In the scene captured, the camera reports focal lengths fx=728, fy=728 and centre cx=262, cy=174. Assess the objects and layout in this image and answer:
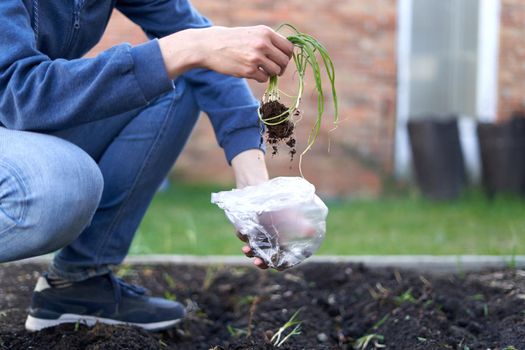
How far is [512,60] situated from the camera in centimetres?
637

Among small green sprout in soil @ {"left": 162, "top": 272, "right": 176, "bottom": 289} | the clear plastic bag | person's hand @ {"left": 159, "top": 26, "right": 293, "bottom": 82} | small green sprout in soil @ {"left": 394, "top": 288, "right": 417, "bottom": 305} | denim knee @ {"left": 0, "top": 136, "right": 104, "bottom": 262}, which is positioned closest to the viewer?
person's hand @ {"left": 159, "top": 26, "right": 293, "bottom": 82}

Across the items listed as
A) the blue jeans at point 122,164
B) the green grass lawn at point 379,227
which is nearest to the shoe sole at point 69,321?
the blue jeans at point 122,164

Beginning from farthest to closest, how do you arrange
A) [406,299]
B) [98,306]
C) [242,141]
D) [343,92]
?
[343,92] → [406,299] → [98,306] → [242,141]

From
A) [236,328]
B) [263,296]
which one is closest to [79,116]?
[236,328]

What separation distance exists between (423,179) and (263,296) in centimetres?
349

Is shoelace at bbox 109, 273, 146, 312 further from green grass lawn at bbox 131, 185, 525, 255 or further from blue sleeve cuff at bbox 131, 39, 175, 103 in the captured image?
green grass lawn at bbox 131, 185, 525, 255

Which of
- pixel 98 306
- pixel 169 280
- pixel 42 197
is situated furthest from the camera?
pixel 169 280

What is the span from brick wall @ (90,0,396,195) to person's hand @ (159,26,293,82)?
4666mm

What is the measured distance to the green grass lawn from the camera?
3.62 metres

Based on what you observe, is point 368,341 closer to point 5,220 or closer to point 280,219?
point 280,219

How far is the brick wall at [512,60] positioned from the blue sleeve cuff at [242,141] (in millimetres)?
4879

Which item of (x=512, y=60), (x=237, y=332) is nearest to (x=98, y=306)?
(x=237, y=332)

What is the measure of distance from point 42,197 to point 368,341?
1.00 m

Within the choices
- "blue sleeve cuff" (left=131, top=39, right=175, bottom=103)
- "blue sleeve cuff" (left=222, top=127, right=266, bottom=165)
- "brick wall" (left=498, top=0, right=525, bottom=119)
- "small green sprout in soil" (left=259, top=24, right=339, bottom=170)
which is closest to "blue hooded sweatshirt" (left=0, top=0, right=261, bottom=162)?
"blue sleeve cuff" (left=131, top=39, right=175, bottom=103)
